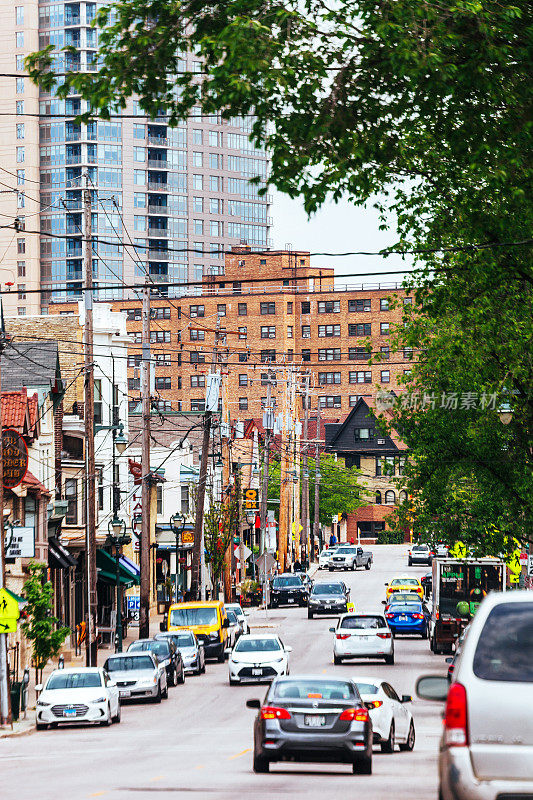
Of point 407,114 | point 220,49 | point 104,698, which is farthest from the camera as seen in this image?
point 104,698

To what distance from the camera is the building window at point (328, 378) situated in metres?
158

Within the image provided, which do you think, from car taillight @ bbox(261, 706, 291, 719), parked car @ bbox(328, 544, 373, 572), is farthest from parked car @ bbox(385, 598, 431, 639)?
parked car @ bbox(328, 544, 373, 572)

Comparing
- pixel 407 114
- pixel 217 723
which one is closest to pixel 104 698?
pixel 217 723

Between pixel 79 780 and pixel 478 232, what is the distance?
12.5 meters

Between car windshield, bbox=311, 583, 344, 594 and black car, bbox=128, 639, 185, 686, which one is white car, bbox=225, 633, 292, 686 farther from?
car windshield, bbox=311, 583, 344, 594

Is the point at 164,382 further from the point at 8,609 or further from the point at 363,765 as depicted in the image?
the point at 363,765

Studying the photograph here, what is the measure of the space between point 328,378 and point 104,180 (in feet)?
113

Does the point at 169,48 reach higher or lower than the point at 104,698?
higher

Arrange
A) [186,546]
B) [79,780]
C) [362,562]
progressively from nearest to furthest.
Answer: [79,780], [186,546], [362,562]

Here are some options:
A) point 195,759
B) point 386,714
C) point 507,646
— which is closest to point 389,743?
point 386,714

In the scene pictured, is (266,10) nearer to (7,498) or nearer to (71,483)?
(7,498)

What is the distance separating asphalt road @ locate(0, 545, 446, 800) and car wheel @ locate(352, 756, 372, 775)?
20 centimetres

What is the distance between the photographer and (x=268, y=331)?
156 metres

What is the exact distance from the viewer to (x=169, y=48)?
14.5 meters
